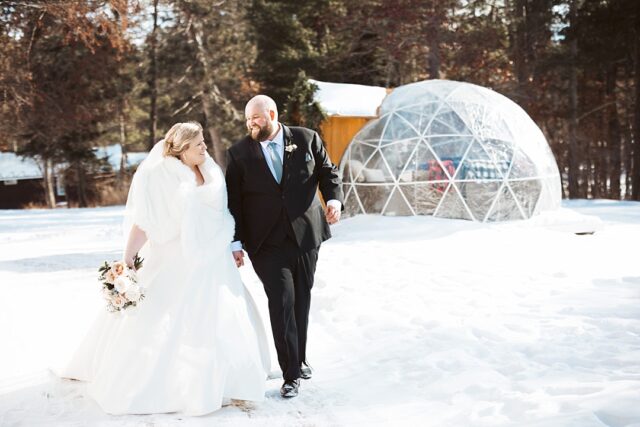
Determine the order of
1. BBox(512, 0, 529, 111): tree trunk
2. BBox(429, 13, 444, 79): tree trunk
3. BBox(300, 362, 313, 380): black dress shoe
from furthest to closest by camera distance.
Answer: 1. BBox(512, 0, 529, 111): tree trunk
2. BBox(429, 13, 444, 79): tree trunk
3. BBox(300, 362, 313, 380): black dress shoe

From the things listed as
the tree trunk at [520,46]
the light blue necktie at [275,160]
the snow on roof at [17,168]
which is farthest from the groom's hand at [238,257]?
the snow on roof at [17,168]

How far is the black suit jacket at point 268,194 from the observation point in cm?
374

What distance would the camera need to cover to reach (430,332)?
5176mm

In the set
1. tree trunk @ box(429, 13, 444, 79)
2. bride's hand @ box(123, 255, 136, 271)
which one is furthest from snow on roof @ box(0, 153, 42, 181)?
bride's hand @ box(123, 255, 136, 271)

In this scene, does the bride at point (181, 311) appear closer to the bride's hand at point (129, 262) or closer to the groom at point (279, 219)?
the bride's hand at point (129, 262)

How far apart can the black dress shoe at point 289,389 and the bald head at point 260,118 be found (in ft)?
5.20


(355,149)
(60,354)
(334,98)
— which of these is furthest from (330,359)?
(334,98)

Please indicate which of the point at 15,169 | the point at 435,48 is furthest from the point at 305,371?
the point at 15,169

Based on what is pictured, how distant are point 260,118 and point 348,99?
31.6 ft

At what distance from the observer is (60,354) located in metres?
4.70

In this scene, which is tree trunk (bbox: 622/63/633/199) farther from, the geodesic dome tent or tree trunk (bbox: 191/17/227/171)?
tree trunk (bbox: 191/17/227/171)

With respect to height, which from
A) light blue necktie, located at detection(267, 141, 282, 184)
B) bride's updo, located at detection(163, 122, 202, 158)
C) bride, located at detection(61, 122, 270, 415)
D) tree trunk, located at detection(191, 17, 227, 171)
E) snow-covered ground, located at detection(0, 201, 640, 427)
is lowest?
snow-covered ground, located at detection(0, 201, 640, 427)

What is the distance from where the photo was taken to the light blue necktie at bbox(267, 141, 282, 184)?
3840 millimetres

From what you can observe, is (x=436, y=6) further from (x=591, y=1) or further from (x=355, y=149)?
(x=355, y=149)
